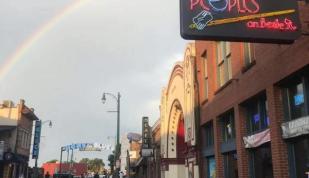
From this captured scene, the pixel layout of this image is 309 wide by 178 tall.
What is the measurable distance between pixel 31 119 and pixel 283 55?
4679 centimetres

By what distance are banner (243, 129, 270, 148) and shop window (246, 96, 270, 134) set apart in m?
0.25

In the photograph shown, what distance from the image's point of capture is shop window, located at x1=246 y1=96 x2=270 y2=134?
554 inches

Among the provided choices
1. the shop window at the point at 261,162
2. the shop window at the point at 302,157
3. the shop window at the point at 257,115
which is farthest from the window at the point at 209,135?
the shop window at the point at 302,157

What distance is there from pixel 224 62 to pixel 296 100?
6023 mm

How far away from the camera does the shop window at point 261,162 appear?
13742 millimetres

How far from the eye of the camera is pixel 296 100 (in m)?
12.2

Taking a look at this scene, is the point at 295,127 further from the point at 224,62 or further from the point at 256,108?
the point at 224,62

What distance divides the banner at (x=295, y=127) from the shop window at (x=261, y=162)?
5.19 ft

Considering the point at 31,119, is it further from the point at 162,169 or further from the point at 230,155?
the point at 230,155

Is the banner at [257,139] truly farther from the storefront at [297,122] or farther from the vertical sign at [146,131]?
the vertical sign at [146,131]

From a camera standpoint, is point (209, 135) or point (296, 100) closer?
point (296, 100)

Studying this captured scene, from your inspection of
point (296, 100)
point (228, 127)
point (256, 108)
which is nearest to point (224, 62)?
point (228, 127)

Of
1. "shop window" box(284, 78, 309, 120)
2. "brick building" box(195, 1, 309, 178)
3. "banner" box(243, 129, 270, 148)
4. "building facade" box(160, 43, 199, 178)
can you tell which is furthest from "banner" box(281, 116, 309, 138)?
"building facade" box(160, 43, 199, 178)

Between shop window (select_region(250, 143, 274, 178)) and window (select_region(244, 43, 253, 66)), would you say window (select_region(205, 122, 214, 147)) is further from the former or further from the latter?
window (select_region(244, 43, 253, 66))
